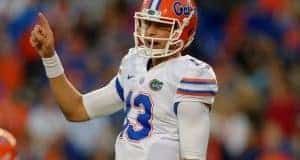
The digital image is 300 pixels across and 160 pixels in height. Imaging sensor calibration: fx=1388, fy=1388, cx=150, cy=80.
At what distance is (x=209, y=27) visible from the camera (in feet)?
41.2

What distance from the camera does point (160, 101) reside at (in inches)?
228

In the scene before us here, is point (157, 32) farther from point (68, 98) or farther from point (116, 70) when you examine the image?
point (116, 70)

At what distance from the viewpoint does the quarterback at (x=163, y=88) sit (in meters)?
5.72

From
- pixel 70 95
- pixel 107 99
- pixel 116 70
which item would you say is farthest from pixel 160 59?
pixel 116 70

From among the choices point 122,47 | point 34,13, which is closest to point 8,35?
point 34,13

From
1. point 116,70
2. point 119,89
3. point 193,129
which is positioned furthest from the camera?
point 116,70

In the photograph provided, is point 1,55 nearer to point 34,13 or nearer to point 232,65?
point 34,13

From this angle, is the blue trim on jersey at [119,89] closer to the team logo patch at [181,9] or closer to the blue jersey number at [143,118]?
the blue jersey number at [143,118]

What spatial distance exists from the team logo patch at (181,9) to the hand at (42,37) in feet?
1.79

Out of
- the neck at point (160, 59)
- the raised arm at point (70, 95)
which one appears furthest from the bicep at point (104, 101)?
the neck at point (160, 59)

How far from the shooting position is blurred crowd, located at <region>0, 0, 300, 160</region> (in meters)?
10.6

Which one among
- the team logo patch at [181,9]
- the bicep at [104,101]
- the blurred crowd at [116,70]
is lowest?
the blurred crowd at [116,70]

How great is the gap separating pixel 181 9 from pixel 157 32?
14 cm

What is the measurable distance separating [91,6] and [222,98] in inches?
98.5
